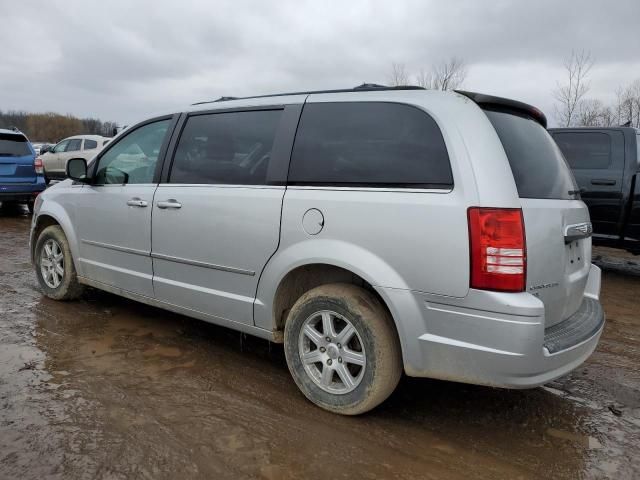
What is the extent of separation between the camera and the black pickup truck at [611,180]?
6629 mm

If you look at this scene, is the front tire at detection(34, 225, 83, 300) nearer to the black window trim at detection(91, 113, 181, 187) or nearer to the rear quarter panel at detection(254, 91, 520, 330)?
the black window trim at detection(91, 113, 181, 187)

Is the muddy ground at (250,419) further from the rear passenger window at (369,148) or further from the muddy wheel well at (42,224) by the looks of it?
the rear passenger window at (369,148)

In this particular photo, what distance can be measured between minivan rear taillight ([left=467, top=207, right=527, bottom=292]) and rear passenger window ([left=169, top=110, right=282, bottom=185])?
53.9 inches

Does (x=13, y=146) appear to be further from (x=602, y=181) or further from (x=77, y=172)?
(x=602, y=181)

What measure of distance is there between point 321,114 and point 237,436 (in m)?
1.85

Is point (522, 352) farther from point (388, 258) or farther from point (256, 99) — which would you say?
point (256, 99)

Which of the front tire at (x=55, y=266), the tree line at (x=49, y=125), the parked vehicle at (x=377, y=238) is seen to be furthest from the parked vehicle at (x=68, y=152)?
the tree line at (x=49, y=125)

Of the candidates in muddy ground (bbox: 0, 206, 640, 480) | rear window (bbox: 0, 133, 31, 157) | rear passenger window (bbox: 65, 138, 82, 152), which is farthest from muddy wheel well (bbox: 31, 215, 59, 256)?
rear passenger window (bbox: 65, 138, 82, 152)

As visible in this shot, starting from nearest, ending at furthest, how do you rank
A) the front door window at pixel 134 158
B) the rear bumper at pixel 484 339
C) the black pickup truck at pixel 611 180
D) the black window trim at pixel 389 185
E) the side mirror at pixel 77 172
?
the rear bumper at pixel 484 339 < the black window trim at pixel 389 185 < the front door window at pixel 134 158 < the side mirror at pixel 77 172 < the black pickup truck at pixel 611 180

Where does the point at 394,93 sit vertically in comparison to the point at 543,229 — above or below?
above

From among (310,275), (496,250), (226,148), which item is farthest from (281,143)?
(496,250)

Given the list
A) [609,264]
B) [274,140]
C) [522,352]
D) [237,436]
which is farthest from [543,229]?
[609,264]

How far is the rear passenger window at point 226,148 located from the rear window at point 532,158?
1367 millimetres

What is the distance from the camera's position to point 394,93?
9.53ft
